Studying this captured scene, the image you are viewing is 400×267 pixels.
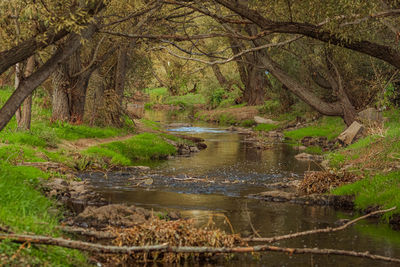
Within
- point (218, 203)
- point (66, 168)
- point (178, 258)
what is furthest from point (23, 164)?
point (178, 258)

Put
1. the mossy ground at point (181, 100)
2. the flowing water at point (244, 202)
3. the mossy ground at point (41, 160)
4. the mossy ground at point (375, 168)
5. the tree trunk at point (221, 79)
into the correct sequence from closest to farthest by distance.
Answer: the mossy ground at point (41, 160), the flowing water at point (244, 202), the mossy ground at point (375, 168), the tree trunk at point (221, 79), the mossy ground at point (181, 100)

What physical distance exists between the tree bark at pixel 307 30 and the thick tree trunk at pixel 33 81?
464cm

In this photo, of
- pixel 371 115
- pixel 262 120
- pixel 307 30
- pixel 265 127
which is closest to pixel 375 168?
pixel 307 30

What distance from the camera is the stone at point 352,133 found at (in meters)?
26.1

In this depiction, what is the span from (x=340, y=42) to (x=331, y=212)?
4834 millimetres

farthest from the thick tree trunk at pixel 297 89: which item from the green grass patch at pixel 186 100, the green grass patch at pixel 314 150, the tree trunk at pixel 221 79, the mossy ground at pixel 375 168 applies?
the green grass patch at pixel 186 100

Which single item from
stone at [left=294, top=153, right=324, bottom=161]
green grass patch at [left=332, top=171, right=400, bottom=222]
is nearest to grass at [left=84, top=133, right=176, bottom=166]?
stone at [left=294, top=153, right=324, bottom=161]

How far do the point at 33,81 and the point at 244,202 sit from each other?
667 centimetres

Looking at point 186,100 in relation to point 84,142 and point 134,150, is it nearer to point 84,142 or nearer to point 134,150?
point 134,150

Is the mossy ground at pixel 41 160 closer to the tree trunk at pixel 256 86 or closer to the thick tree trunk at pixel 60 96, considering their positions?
the thick tree trunk at pixel 60 96

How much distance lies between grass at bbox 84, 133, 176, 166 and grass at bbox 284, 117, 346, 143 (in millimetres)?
9695

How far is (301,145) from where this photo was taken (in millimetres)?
31922

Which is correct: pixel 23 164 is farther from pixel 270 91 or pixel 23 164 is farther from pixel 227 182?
pixel 270 91

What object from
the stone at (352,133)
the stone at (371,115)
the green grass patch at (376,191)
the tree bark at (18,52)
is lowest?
the green grass patch at (376,191)
